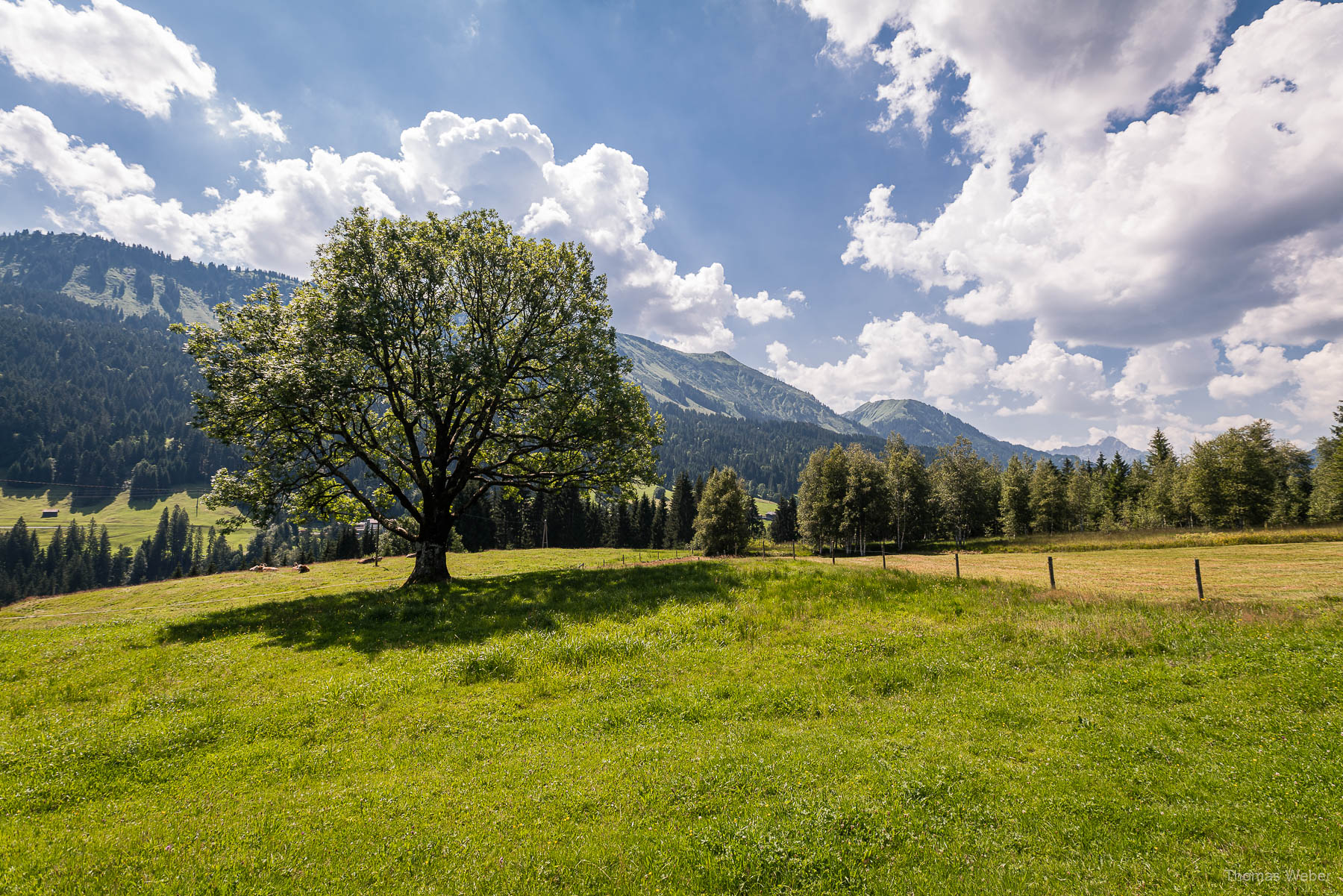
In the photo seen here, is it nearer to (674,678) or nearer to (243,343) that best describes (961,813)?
(674,678)

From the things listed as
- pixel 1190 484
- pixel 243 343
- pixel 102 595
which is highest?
pixel 243 343

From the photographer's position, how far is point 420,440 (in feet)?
115

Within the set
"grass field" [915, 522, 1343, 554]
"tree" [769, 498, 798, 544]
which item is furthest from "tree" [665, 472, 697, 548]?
"grass field" [915, 522, 1343, 554]

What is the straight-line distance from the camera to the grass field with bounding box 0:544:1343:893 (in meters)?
7.14

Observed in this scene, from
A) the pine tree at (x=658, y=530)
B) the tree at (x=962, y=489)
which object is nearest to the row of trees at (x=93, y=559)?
the pine tree at (x=658, y=530)

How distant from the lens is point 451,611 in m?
20.1

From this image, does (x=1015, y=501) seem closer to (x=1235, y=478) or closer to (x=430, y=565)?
(x=1235, y=478)

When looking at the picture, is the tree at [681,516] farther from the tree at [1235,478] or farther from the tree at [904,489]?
the tree at [1235,478]

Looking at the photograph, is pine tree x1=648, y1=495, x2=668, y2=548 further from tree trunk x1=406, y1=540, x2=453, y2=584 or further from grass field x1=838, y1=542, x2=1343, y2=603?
tree trunk x1=406, y1=540, x2=453, y2=584

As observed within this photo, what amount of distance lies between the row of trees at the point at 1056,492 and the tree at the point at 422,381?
64.6m

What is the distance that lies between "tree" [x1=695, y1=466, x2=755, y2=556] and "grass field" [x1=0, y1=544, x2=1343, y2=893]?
54.0 m

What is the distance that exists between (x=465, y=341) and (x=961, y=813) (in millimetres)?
26210

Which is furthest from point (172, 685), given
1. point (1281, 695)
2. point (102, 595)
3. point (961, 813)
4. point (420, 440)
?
point (102, 595)

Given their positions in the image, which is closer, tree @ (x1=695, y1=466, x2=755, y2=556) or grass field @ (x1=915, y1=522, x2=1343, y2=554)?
grass field @ (x1=915, y1=522, x2=1343, y2=554)
